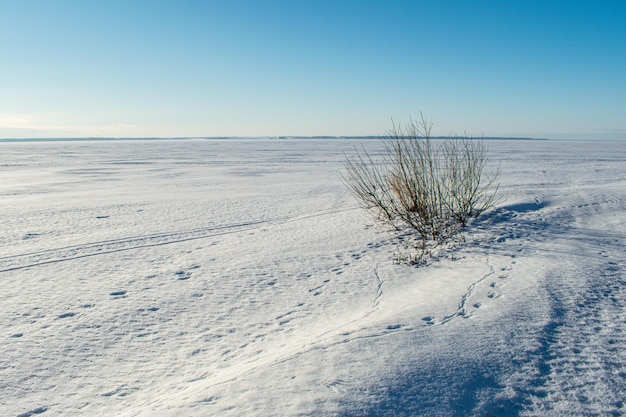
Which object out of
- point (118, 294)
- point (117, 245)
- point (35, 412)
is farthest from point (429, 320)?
point (117, 245)

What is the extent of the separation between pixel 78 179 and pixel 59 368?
13.7 metres

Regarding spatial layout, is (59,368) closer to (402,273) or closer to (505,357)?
(505,357)

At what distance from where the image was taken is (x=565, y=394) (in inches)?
94.5

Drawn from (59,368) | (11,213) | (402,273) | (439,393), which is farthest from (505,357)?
(11,213)

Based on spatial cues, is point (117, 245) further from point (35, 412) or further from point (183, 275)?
point (35, 412)

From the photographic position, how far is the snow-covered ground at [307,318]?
243 cm

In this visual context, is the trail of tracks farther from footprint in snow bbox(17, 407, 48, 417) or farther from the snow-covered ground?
footprint in snow bbox(17, 407, 48, 417)

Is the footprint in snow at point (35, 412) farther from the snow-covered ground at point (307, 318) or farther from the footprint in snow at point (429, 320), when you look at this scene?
the footprint in snow at point (429, 320)

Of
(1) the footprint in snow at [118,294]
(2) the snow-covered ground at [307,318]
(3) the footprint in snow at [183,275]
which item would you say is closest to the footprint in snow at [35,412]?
(2) the snow-covered ground at [307,318]

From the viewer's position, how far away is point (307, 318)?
3.80m

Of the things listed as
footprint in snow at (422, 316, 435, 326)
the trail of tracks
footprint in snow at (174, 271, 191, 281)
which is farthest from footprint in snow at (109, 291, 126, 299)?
footprint in snow at (422, 316, 435, 326)

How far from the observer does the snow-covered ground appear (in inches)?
95.7

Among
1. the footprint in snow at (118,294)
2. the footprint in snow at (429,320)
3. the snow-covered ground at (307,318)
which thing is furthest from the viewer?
the footprint in snow at (118,294)

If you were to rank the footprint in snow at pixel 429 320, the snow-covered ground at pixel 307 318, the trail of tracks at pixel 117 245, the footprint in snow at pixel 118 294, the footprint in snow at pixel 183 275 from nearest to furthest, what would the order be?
the snow-covered ground at pixel 307 318
the footprint in snow at pixel 429 320
the footprint in snow at pixel 118 294
the footprint in snow at pixel 183 275
the trail of tracks at pixel 117 245
